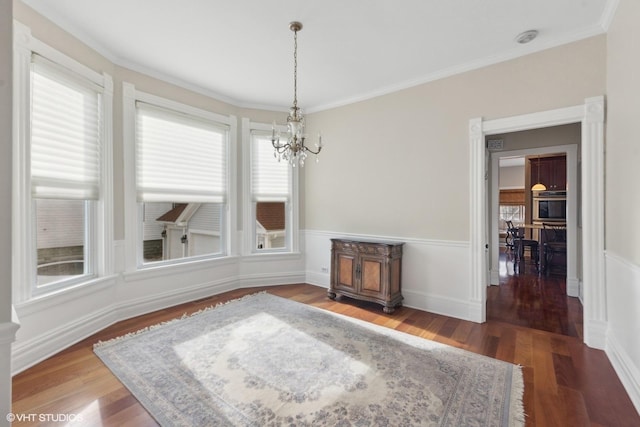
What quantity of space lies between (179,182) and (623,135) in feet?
15.5

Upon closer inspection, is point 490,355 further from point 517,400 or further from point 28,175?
point 28,175

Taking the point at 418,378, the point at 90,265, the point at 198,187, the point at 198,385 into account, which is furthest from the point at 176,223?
the point at 418,378

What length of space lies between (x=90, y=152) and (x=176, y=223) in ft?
4.75

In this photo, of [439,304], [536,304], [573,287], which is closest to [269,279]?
[439,304]

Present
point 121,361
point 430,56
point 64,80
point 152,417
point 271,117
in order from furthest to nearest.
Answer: point 271,117 < point 430,56 < point 64,80 < point 121,361 < point 152,417

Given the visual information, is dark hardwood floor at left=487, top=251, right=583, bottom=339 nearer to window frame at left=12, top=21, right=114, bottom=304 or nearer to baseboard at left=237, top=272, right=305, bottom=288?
baseboard at left=237, top=272, right=305, bottom=288

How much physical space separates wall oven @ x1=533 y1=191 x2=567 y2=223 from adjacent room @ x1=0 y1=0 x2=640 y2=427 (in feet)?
13.3

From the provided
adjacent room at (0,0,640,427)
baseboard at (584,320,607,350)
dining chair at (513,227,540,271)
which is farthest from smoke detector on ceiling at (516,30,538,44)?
dining chair at (513,227,540,271)

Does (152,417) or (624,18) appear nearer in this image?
(152,417)

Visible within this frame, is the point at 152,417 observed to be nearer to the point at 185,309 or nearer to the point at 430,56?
the point at 185,309

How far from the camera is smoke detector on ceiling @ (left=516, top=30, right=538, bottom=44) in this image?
282 centimetres

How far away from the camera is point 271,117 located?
500cm

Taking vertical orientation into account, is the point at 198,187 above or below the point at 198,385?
above

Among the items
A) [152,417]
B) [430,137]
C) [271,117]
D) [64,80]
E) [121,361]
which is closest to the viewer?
[152,417]
